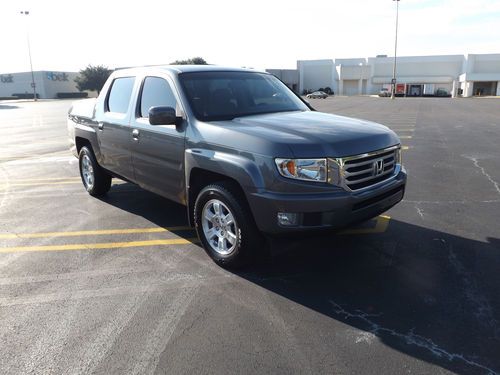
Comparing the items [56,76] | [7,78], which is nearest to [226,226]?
[56,76]

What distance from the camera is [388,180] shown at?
13.9 ft

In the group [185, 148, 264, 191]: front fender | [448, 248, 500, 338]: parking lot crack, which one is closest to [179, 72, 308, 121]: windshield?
[185, 148, 264, 191]: front fender

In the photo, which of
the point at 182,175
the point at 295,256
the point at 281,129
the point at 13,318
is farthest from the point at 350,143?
the point at 13,318

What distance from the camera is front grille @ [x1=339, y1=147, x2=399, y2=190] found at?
3688mm

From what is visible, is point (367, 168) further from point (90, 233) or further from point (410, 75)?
point (410, 75)

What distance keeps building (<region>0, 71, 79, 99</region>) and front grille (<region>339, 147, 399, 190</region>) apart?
317ft

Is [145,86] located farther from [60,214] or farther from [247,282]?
[247,282]

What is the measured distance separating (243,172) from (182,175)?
41.0 inches

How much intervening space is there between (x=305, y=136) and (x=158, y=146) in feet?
6.09

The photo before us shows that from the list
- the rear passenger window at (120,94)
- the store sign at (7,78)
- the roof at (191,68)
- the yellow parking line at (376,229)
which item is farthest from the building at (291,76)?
the yellow parking line at (376,229)

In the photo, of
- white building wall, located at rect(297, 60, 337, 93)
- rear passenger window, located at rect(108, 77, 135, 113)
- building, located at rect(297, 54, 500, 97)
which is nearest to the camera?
rear passenger window, located at rect(108, 77, 135, 113)

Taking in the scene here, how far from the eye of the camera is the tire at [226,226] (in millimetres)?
3910

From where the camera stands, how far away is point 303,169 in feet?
11.8

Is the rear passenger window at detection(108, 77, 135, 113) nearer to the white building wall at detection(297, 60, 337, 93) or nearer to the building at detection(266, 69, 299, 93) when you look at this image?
the building at detection(266, 69, 299, 93)
